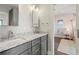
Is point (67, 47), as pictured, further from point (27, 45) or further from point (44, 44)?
point (27, 45)

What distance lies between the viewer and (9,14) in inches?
50.4

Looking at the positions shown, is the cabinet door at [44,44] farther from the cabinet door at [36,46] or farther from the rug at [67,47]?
the rug at [67,47]

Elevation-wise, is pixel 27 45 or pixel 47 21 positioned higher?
pixel 47 21

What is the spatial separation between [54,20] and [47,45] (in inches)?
13.9

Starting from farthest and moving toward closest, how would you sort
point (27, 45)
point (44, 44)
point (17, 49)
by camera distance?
point (44, 44) < point (27, 45) < point (17, 49)

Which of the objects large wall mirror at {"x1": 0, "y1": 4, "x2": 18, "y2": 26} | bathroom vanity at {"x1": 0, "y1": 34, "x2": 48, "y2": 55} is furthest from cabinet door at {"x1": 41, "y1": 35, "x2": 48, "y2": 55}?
large wall mirror at {"x1": 0, "y1": 4, "x2": 18, "y2": 26}

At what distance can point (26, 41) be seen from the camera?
4.17 feet

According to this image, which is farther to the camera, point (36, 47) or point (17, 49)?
point (36, 47)

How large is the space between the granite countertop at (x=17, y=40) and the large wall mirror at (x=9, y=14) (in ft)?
0.61

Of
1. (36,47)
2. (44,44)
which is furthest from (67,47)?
(36,47)

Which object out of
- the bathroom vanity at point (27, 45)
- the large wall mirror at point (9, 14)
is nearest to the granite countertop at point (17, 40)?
the bathroom vanity at point (27, 45)

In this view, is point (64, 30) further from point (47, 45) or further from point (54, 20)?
point (47, 45)

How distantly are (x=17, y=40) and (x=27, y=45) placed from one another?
0.14 metres

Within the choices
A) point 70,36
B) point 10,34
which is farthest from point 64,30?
point 10,34
